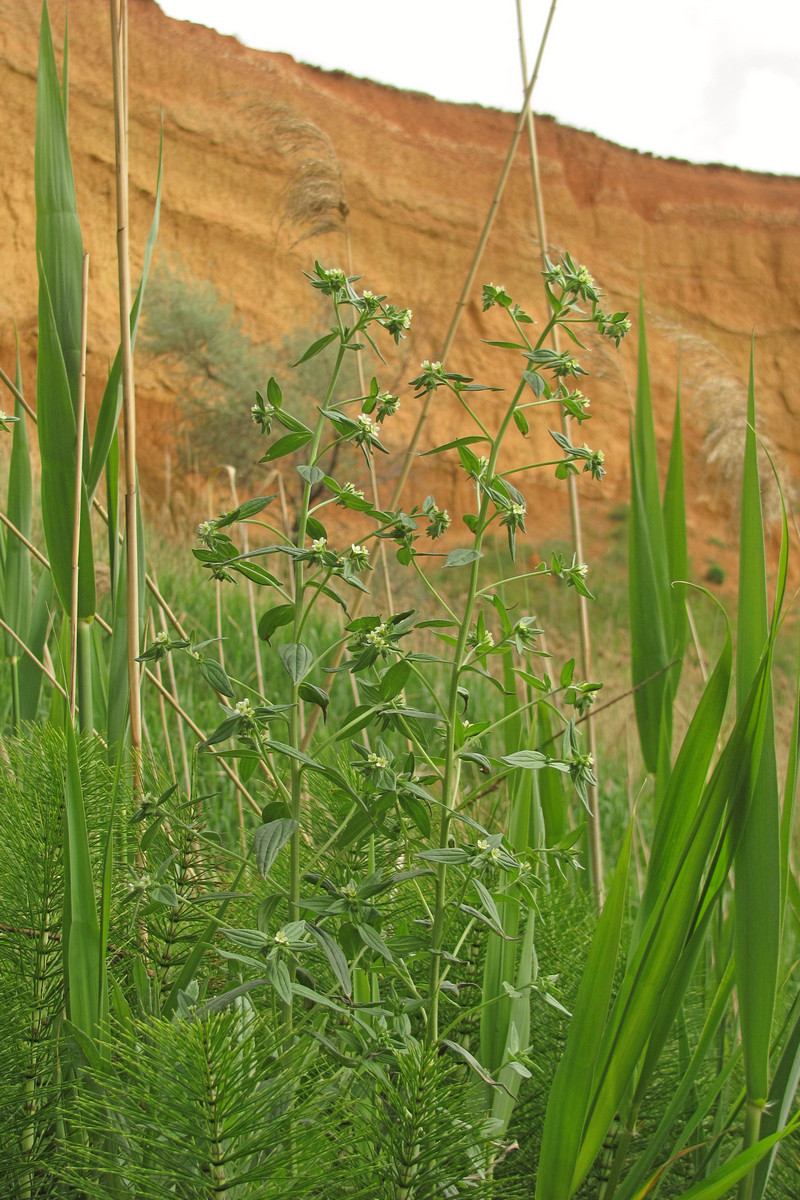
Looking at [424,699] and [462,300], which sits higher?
[462,300]

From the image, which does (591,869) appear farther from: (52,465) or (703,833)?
(52,465)

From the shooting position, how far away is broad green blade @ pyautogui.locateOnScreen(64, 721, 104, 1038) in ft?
1.73

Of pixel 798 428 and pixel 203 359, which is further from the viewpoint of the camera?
pixel 798 428

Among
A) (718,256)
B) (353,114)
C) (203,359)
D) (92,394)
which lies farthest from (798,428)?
(92,394)

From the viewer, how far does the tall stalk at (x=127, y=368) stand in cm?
73

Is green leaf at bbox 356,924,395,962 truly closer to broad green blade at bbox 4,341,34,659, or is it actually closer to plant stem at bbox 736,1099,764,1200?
plant stem at bbox 736,1099,764,1200

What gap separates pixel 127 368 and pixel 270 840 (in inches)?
17.9

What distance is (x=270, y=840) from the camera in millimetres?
454

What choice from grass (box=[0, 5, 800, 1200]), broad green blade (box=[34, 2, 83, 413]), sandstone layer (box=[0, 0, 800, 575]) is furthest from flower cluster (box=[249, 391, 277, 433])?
sandstone layer (box=[0, 0, 800, 575])

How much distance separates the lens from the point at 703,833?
21.7 inches

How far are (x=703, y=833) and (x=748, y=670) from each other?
0.41 ft

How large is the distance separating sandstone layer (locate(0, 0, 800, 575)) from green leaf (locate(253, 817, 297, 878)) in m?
8.74

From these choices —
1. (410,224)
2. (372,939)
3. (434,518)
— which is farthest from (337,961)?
(410,224)

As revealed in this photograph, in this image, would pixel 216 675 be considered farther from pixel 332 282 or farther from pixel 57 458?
pixel 57 458
